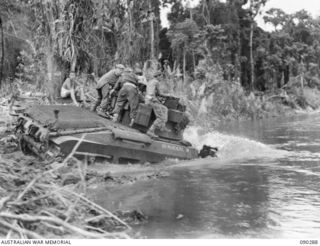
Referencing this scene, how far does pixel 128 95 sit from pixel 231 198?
13.4 ft

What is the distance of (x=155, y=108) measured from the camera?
37.4 feet

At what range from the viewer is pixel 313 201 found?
26.2 feet

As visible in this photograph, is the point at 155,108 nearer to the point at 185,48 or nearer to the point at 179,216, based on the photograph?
the point at 179,216

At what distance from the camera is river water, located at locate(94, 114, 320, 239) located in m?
6.43

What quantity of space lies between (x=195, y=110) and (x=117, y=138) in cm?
1376

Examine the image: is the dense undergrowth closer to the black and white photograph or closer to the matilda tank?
the black and white photograph

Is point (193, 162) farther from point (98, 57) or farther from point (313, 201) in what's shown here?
point (98, 57)

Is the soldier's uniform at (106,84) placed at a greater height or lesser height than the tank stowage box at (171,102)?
greater

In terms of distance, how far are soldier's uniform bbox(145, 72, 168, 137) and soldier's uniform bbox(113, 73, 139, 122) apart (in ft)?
0.88

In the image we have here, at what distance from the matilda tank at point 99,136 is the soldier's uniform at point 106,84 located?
32.8 inches

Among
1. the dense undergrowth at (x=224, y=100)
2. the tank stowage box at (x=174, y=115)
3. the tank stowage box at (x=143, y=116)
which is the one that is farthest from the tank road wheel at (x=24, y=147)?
the dense undergrowth at (x=224, y=100)

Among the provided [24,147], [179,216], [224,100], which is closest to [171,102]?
[24,147]

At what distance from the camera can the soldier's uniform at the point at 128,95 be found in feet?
37.4

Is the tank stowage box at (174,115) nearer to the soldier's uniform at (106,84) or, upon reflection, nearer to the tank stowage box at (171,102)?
the tank stowage box at (171,102)
